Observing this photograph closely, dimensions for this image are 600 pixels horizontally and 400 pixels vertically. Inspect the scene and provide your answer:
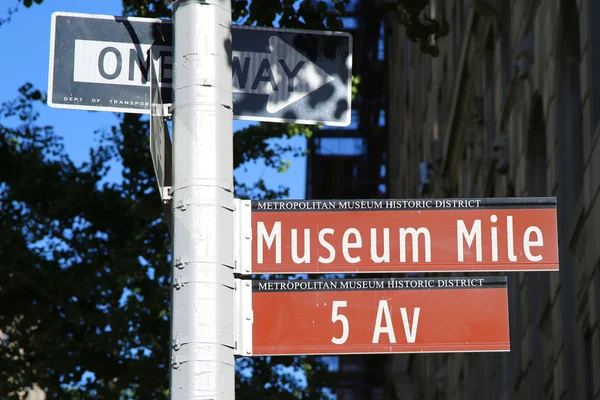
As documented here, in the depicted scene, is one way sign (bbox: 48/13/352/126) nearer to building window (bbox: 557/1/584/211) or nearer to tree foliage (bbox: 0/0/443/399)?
building window (bbox: 557/1/584/211)

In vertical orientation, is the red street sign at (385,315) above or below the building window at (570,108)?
below

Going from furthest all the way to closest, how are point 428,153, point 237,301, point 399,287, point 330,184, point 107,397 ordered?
point 330,184
point 428,153
point 107,397
point 399,287
point 237,301

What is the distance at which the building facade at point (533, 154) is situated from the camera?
1192 centimetres

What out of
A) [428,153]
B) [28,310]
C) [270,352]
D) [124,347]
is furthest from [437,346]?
[428,153]

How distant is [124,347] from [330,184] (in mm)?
29502

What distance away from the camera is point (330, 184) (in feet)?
162

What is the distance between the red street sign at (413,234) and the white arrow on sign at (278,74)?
52 cm

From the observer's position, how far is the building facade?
1192 centimetres

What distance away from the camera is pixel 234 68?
17.4 ft

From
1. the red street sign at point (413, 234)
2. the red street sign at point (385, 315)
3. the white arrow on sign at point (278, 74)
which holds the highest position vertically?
the white arrow on sign at point (278, 74)

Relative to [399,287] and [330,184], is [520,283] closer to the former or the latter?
[399,287]

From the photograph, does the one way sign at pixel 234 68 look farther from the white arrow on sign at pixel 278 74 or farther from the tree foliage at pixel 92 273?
the tree foliage at pixel 92 273

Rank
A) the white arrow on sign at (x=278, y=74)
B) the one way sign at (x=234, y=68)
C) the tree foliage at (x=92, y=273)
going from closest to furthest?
the one way sign at (x=234, y=68) < the white arrow on sign at (x=278, y=74) < the tree foliage at (x=92, y=273)

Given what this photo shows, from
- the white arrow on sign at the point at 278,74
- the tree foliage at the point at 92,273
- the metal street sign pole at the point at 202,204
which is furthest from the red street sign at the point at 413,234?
the tree foliage at the point at 92,273
